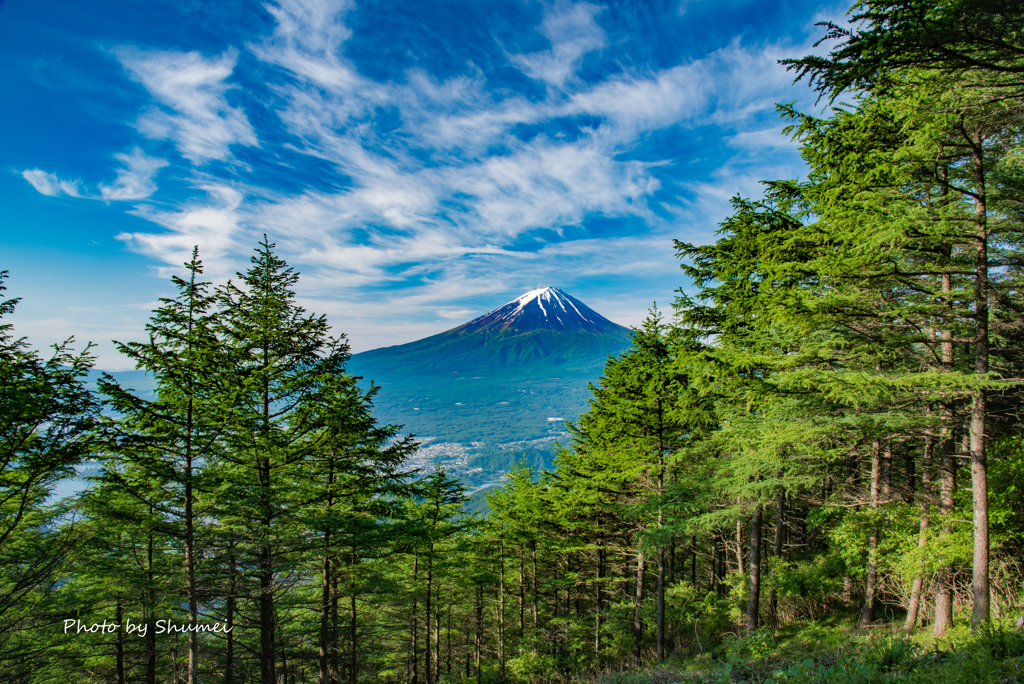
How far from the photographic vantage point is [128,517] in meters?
7.48

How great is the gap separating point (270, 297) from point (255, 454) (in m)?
3.77

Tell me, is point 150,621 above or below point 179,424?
below

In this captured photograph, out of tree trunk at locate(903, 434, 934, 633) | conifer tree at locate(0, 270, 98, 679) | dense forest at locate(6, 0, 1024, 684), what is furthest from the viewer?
tree trunk at locate(903, 434, 934, 633)

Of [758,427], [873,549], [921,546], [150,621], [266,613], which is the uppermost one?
[758,427]

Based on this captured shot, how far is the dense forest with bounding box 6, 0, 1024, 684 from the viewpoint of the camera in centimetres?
550

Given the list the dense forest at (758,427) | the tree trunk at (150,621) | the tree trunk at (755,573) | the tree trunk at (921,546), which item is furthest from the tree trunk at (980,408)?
the tree trunk at (150,621)

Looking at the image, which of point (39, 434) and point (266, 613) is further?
point (266, 613)

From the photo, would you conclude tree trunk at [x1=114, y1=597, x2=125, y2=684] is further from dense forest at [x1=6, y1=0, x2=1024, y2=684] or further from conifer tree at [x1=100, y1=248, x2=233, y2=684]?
conifer tree at [x1=100, y1=248, x2=233, y2=684]

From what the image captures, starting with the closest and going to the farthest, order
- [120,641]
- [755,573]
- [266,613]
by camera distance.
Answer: [266,613] < [755,573] < [120,641]

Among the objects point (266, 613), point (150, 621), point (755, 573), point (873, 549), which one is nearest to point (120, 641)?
point (150, 621)

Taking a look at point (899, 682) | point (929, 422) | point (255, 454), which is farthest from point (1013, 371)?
point (255, 454)

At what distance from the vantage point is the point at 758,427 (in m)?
7.40

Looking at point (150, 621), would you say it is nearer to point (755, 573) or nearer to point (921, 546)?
point (755, 573)

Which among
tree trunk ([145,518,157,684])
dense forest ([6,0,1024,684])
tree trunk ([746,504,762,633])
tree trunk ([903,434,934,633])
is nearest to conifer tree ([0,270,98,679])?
dense forest ([6,0,1024,684])
